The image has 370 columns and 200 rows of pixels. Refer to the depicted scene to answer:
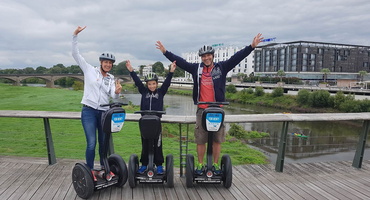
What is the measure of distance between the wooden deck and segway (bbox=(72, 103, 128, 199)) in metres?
0.15

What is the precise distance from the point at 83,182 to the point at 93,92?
1.08 meters

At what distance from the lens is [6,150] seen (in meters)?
7.96

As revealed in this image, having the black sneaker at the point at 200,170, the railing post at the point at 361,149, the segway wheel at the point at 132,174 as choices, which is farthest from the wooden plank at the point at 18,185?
the railing post at the point at 361,149

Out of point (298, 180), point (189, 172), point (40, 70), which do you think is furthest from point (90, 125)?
point (40, 70)

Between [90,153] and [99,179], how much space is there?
36 cm

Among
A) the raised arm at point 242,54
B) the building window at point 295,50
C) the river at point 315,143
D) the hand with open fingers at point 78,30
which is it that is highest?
the building window at point 295,50

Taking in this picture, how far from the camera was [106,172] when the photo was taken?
321 cm

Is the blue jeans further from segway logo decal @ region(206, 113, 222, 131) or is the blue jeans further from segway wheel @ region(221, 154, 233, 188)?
segway wheel @ region(221, 154, 233, 188)

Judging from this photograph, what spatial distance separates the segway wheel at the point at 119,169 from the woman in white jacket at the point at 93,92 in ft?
0.46

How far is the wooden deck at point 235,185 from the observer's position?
3.20 meters

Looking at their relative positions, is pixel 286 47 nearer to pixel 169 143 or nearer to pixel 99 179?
pixel 169 143

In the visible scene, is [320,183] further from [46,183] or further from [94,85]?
[46,183]

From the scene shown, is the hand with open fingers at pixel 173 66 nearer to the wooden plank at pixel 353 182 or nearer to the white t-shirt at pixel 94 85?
the white t-shirt at pixel 94 85

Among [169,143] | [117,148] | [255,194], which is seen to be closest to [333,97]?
[169,143]
